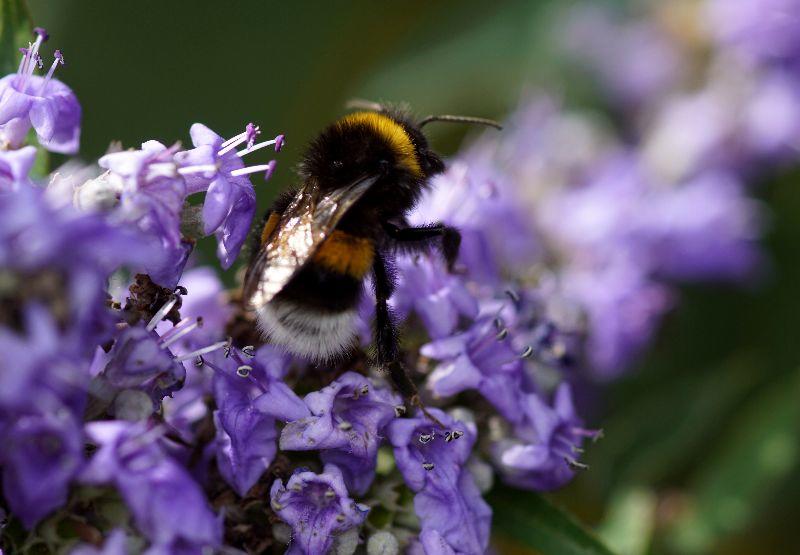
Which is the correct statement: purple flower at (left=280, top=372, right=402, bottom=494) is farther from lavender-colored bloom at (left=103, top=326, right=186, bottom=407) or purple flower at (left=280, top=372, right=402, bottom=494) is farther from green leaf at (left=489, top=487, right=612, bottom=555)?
green leaf at (left=489, top=487, right=612, bottom=555)

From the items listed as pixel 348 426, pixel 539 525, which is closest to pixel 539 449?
pixel 539 525

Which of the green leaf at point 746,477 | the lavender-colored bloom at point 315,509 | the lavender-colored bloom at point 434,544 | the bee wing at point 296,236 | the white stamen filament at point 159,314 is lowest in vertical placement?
the green leaf at point 746,477

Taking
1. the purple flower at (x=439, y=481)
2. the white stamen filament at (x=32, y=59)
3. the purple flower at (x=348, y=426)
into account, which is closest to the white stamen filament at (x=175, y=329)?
the purple flower at (x=348, y=426)

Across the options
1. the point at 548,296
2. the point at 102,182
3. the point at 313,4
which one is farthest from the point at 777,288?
the point at 102,182

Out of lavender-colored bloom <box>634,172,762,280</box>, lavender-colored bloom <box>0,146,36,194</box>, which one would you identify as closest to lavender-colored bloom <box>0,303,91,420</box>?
lavender-colored bloom <box>0,146,36,194</box>

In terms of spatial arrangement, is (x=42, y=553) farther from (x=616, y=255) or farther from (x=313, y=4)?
(x=313, y=4)

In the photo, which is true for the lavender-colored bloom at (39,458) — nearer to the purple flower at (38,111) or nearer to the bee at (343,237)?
the bee at (343,237)
